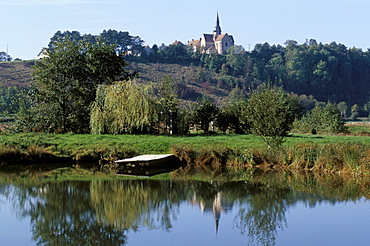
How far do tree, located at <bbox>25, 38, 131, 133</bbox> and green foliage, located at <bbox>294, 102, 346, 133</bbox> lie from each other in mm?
17418

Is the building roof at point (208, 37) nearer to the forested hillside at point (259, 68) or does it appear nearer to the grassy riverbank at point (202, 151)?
the forested hillside at point (259, 68)

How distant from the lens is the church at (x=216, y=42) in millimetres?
175125

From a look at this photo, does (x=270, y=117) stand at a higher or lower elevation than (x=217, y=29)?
lower

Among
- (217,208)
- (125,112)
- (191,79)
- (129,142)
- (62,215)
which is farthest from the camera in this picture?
(191,79)

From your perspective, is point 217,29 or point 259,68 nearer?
point 259,68

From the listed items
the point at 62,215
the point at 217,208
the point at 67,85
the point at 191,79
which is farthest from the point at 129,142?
the point at 191,79

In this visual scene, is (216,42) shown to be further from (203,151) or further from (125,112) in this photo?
(203,151)

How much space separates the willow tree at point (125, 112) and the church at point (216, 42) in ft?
467

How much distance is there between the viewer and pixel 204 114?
1241 inches

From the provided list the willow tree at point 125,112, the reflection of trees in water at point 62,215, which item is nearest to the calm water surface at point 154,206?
the reflection of trees in water at point 62,215

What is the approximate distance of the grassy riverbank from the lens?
20.8 meters

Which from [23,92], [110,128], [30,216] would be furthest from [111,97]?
[30,216]

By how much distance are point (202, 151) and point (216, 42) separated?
15977cm

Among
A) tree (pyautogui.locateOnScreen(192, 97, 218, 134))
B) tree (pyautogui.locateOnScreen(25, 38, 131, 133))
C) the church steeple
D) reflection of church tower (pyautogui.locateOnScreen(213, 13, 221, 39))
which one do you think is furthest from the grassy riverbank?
the church steeple
